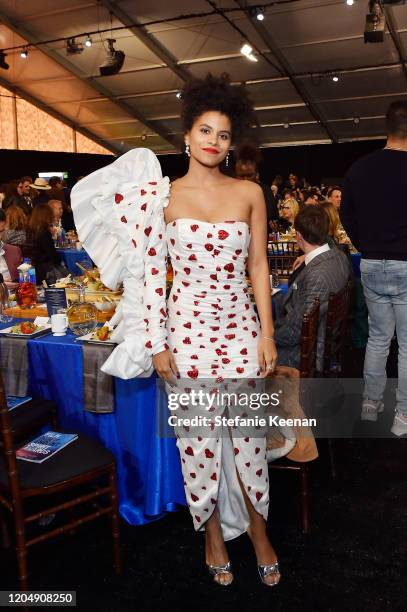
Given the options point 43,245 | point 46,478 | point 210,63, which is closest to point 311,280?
point 46,478

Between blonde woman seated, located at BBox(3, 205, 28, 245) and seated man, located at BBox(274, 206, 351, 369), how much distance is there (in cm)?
301

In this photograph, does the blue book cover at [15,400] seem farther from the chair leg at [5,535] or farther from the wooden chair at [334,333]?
the wooden chair at [334,333]

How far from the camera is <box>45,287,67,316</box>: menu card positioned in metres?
2.67

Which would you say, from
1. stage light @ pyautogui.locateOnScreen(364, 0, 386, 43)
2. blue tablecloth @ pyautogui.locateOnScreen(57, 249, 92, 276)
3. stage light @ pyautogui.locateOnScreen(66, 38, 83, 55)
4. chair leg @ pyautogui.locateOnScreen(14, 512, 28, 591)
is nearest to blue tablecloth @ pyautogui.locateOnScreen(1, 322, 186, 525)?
chair leg @ pyautogui.locateOnScreen(14, 512, 28, 591)

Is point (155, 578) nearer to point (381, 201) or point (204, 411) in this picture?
point (204, 411)

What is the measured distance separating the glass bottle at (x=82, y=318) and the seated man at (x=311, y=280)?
0.82 m

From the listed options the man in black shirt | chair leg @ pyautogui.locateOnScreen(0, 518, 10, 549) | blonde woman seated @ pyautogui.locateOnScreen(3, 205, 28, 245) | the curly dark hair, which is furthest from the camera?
blonde woman seated @ pyautogui.locateOnScreen(3, 205, 28, 245)

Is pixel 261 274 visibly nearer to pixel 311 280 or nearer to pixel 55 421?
pixel 311 280

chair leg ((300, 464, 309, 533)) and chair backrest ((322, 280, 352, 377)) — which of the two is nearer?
chair leg ((300, 464, 309, 533))

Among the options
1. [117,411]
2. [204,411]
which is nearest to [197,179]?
[204,411]

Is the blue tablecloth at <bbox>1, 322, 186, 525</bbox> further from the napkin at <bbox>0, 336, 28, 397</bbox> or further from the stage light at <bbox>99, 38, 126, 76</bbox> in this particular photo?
the stage light at <bbox>99, 38, 126, 76</bbox>

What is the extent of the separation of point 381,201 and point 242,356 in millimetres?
1465

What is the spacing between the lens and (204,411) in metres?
Result: 1.83

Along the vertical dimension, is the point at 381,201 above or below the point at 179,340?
above
